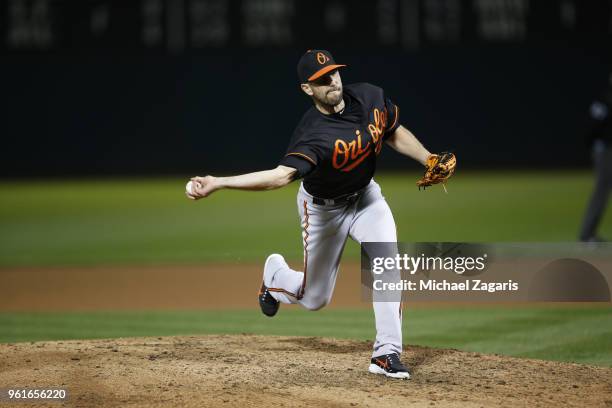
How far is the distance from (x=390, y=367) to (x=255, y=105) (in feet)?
53.0

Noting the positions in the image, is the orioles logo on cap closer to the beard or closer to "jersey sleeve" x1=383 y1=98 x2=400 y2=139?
the beard

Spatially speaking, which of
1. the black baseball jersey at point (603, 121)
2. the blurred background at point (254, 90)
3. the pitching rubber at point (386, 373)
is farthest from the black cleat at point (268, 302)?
the blurred background at point (254, 90)

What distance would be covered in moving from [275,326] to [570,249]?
412 centimetres

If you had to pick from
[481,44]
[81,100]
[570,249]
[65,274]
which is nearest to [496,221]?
[570,249]

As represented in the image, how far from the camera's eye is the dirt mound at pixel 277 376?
4.55 metres

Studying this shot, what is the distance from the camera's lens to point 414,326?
23.2 ft

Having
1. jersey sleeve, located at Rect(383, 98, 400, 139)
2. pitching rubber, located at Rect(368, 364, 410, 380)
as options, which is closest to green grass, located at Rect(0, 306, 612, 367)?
pitching rubber, located at Rect(368, 364, 410, 380)

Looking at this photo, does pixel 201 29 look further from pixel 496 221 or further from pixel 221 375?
pixel 221 375

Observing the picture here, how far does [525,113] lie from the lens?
20.8 meters

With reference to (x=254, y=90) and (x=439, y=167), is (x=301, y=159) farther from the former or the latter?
(x=254, y=90)

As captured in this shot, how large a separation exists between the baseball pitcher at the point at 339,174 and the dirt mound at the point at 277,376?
32cm

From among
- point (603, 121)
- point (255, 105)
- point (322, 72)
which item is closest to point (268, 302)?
point (322, 72)

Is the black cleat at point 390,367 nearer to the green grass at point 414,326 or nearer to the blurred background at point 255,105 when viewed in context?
the green grass at point 414,326

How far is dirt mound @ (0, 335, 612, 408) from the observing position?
4551mm
